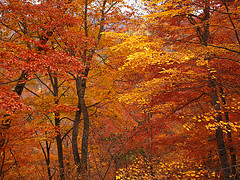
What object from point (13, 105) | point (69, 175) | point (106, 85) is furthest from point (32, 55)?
point (69, 175)

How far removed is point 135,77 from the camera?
9133 millimetres

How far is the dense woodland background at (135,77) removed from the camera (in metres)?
Result: 4.77

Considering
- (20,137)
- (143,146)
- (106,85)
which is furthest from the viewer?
(143,146)

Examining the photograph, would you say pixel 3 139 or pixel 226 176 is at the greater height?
pixel 3 139

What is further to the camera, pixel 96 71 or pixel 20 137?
pixel 96 71

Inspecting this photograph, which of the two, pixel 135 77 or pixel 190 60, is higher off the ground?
pixel 190 60

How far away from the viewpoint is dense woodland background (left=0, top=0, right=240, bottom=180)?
15.7ft

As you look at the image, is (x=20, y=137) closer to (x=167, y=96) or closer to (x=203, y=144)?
(x=167, y=96)

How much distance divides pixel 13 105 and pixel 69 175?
406 centimetres

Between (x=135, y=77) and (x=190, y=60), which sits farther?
(x=135, y=77)

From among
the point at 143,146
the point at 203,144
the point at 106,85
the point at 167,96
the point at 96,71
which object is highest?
the point at 96,71

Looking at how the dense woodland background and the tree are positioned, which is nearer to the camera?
the tree

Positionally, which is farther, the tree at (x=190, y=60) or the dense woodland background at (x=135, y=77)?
the dense woodland background at (x=135, y=77)

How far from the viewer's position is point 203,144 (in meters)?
7.41
